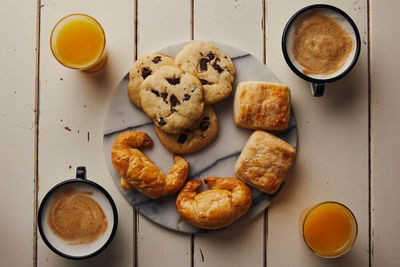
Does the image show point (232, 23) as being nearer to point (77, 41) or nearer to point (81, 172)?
point (77, 41)

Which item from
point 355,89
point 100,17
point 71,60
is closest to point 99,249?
point 71,60

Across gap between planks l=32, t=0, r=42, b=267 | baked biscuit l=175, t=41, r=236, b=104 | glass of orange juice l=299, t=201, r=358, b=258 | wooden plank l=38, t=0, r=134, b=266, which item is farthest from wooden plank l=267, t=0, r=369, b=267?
gap between planks l=32, t=0, r=42, b=267
